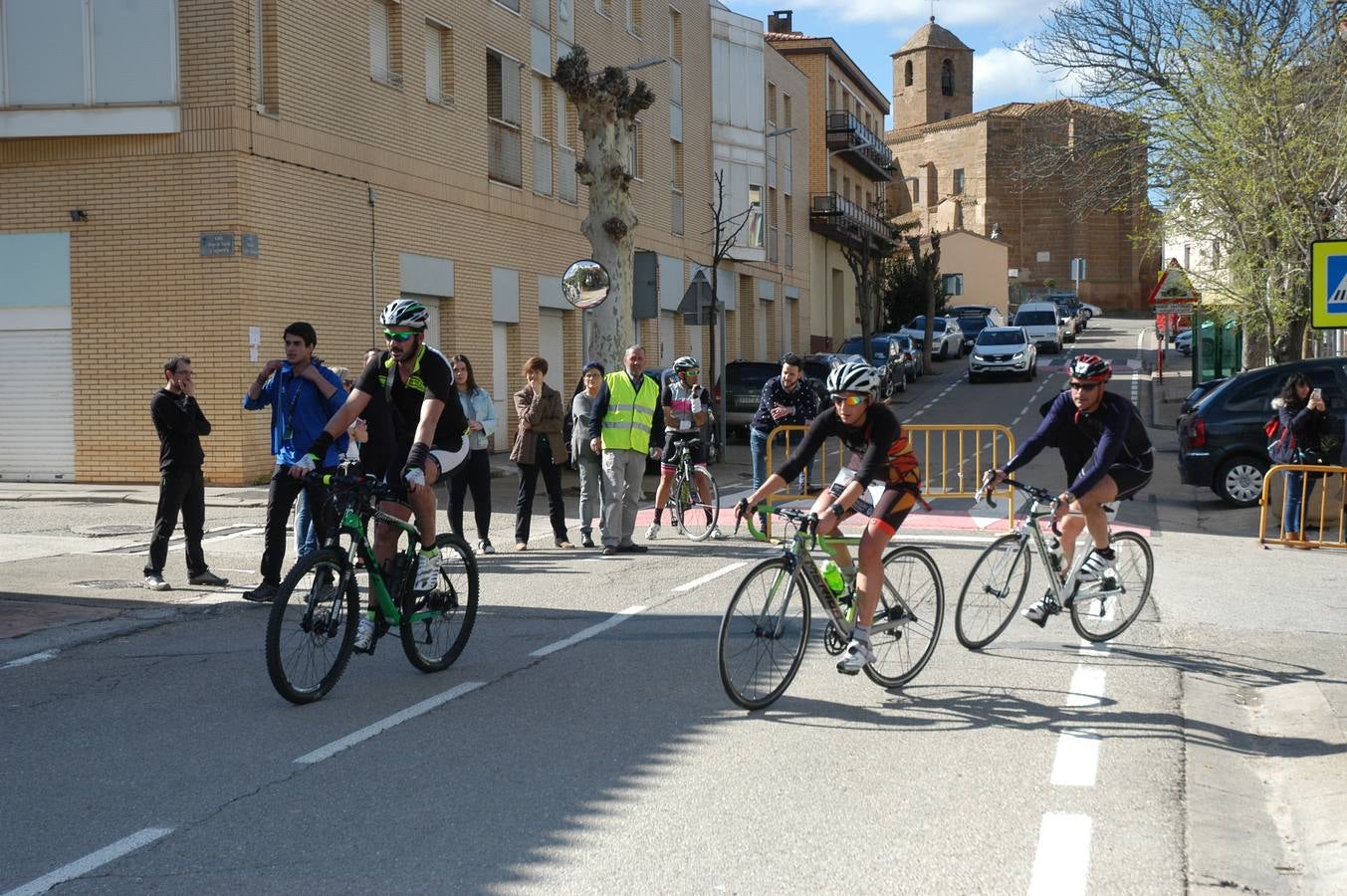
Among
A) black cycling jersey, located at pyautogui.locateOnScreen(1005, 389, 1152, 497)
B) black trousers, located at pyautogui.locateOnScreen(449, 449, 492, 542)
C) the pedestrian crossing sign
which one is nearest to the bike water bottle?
black cycling jersey, located at pyautogui.locateOnScreen(1005, 389, 1152, 497)

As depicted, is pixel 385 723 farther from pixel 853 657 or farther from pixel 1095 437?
pixel 1095 437

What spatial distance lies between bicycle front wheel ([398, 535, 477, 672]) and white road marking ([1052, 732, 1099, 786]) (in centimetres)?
324

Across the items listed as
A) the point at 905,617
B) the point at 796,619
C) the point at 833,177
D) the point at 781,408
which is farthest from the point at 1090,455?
the point at 833,177

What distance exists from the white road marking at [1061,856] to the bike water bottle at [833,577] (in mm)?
2004

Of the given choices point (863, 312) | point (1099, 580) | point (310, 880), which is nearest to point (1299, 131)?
point (1099, 580)

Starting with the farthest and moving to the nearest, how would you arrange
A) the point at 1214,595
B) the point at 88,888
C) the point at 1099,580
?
the point at 1214,595 → the point at 1099,580 → the point at 88,888

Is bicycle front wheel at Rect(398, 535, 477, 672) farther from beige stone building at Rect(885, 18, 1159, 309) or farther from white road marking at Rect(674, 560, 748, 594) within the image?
beige stone building at Rect(885, 18, 1159, 309)

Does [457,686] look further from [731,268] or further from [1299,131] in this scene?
[731,268]

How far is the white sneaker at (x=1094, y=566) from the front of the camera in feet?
28.7

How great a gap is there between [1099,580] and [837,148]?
5027 cm

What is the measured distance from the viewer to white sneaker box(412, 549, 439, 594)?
7.70 m

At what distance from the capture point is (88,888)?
4.61 m

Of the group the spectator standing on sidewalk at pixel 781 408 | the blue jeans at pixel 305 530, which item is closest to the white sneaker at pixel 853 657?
the blue jeans at pixel 305 530

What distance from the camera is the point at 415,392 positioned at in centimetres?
814
